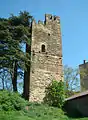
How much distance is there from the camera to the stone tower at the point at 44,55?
2352 cm

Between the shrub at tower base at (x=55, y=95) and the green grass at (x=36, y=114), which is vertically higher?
the shrub at tower base at (x=55, y=95)

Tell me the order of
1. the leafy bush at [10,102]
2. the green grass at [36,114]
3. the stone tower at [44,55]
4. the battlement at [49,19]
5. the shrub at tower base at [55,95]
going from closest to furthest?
the green grass at [36,114]
the leafy bush at [10,102]
the shrub at tower base at [55,95]
the stone tower at [44,55]
the battlement at [49,19]

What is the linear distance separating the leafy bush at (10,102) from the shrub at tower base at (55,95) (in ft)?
14.3

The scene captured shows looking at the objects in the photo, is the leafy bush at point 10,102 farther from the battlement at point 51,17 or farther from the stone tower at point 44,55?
the battlement at point 51,17

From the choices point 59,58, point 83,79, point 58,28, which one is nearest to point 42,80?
point 59,58

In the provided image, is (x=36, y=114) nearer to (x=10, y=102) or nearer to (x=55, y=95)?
(x=10, y=102)

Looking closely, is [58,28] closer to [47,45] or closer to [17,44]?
[47,45]

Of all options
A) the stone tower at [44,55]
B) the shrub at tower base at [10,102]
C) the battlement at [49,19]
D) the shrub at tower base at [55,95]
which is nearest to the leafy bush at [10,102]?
the shrub at tower base at [10,102]

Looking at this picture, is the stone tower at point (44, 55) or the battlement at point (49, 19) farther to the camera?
the battlement at point (49, 19)

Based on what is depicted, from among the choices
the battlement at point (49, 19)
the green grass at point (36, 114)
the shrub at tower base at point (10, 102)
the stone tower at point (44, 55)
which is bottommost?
the green grass at point (36, 114)

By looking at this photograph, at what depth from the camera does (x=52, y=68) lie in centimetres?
2500

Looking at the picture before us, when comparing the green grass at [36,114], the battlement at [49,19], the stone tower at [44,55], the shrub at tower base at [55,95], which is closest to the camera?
the green grass at [36,114]

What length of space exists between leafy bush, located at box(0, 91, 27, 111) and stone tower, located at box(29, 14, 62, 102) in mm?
3468

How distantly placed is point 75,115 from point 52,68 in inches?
241
